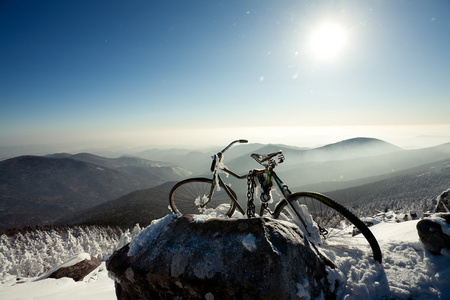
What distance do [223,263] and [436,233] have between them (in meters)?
3.60

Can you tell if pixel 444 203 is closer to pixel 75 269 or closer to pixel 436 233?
pixel 436 233

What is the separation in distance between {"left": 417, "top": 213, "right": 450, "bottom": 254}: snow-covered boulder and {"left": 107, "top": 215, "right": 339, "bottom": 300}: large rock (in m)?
1.88

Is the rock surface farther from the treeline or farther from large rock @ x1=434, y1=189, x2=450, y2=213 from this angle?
the treeline

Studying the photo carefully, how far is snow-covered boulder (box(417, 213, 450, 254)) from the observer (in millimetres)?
3170

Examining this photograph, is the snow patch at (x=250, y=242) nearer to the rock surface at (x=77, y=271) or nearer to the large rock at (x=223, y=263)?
the large rock at (x=223, y=263)

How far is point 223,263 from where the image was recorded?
2.52m

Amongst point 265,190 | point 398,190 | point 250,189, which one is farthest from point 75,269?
point 398,190

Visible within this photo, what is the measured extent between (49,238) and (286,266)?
86.6 meters

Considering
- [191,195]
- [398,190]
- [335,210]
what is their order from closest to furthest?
[335,210]
[191,195]
[398,190]

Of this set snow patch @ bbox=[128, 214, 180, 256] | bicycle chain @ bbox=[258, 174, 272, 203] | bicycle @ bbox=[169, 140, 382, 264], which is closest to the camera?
snow patch @ bbox=[128, 214, 180, 256]

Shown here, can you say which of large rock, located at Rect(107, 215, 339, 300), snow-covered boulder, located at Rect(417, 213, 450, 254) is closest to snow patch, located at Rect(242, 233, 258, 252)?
large rock, located at Rect(107, 215, 339, 300)

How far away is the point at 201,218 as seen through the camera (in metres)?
3.29

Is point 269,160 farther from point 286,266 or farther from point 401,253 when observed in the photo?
point 401,253

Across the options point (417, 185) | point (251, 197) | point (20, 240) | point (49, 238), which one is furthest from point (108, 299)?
point (417, 185)
